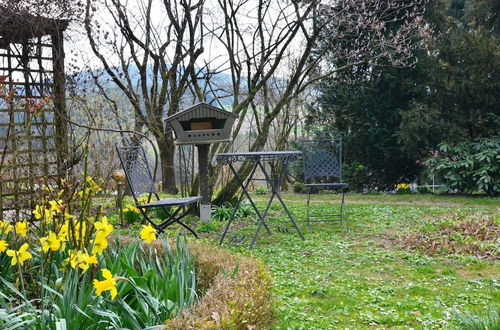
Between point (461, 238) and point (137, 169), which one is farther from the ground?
point (137, 169)

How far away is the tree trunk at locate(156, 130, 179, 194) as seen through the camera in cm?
907

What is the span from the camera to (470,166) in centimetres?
973

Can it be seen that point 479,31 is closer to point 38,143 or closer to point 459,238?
point 459,238

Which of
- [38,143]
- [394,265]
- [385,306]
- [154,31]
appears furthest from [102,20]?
[385,306]

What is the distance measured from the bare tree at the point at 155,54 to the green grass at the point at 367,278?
284 cm

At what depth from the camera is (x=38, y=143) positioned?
6.33 metres

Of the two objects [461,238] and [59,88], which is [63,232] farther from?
[59,88]

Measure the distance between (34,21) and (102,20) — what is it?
229 centimetres

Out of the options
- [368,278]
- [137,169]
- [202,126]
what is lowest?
[368,278]

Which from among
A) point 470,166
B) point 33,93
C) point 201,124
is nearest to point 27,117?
point 33,93

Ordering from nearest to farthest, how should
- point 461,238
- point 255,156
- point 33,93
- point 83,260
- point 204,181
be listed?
point 83,260
point 461,238
point 255,156
point 33,93
point 204,181

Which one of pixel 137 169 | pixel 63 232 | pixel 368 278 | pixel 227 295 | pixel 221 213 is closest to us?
pixel 227 295

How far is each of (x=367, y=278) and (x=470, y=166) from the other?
6.37 meters

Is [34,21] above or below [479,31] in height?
below
